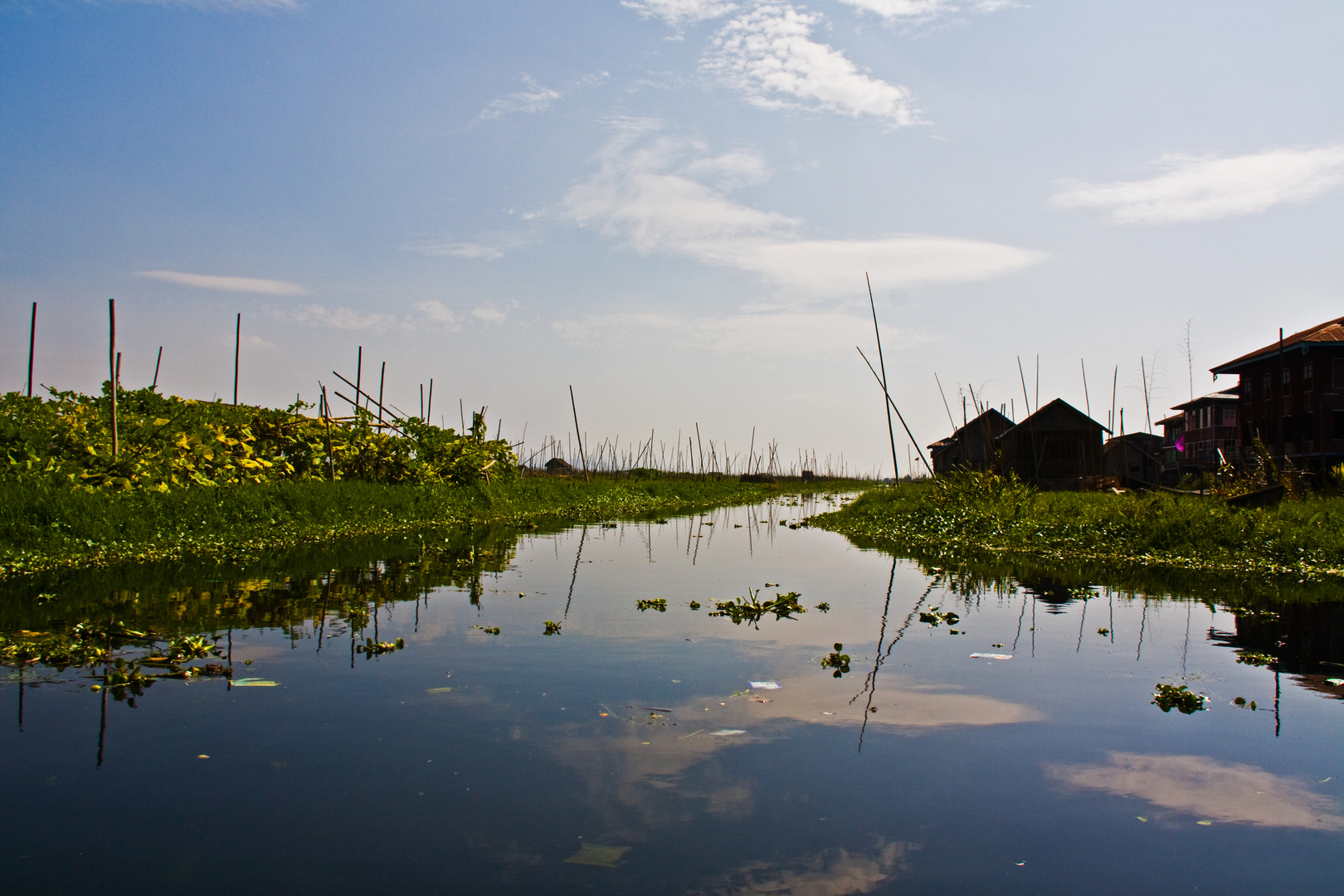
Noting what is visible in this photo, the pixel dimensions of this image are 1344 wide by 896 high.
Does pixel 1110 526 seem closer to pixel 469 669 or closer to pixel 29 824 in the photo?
pixel 469 669

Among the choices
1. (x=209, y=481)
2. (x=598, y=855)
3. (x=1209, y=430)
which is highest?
(x=1209, y=430)

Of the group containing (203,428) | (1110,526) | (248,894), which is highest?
(203,428)

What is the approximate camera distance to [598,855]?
342 cm

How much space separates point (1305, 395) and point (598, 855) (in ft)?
118

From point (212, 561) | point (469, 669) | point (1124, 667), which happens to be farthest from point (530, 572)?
point (1124, 667)

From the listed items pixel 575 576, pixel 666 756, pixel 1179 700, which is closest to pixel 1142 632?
pixel 1179 700

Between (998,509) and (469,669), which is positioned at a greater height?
(998,509)

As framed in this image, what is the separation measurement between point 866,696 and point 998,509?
12833mm

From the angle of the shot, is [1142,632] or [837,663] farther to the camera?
[1142,632]

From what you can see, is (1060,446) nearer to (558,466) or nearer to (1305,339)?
(1305,339)

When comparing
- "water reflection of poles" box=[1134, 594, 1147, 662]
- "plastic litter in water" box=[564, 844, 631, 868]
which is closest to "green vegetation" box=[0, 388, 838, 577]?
"plastic litter in water" box=[564, 844, 631, 868]

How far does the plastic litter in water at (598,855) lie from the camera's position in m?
3.35

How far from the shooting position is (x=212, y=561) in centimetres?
1157

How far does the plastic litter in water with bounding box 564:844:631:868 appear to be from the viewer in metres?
3.35
